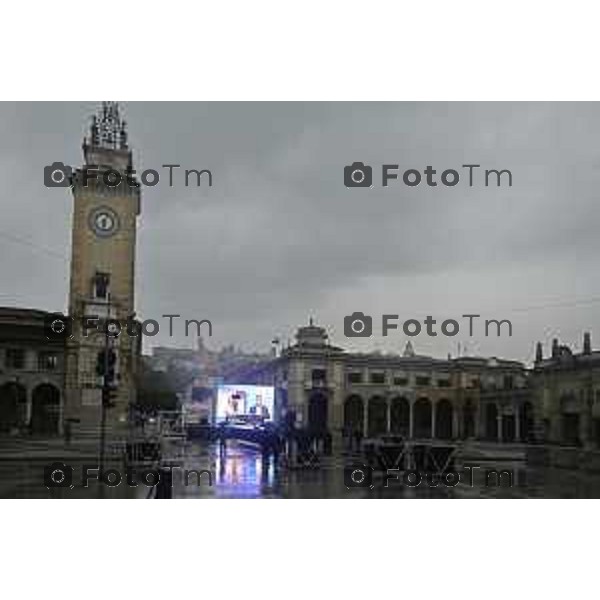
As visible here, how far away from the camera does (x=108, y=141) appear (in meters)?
15.9

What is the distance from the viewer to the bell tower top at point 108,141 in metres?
14.2

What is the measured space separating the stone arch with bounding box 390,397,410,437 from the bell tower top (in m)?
9.61

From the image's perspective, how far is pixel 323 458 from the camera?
20.5 metres

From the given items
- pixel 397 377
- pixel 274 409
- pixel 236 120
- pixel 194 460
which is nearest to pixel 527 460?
pixel 397 377

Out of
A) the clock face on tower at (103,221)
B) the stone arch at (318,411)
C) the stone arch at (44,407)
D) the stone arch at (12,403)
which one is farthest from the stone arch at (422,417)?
the stone arch at (12,403)

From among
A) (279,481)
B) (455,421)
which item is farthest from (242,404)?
(455,421)

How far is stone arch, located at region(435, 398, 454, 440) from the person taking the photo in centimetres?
2152

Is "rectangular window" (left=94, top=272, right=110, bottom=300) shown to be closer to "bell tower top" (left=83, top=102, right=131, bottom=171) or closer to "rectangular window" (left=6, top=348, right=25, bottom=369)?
"bell tower top" (left=83, top=102, right=131, bottom=171)

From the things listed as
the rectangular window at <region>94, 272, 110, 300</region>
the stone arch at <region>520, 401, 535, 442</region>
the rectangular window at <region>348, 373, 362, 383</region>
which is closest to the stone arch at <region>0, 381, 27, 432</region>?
Result: the rectangular window at <region>94, 272, 110, 300</region>

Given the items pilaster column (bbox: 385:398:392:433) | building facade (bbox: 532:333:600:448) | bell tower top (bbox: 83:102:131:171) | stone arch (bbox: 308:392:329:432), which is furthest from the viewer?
building facade (bbox: 532:333:600:448)

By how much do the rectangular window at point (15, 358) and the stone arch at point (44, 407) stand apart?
1109 millimetres

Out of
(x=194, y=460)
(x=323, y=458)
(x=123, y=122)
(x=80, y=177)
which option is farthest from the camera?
(x=323, y=458)
